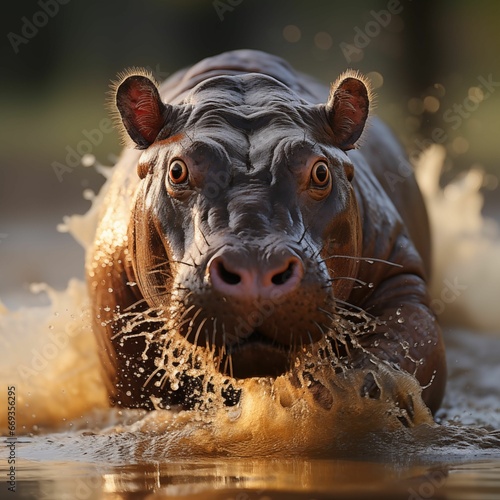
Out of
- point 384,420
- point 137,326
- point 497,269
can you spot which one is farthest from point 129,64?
point 384,420

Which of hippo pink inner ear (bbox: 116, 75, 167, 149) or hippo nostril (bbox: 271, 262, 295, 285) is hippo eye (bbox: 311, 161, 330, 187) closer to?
hippo nostril (bbox: 271, 262, 295, 285)

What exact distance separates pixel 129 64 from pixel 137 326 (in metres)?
12.9

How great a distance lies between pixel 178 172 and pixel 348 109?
1.09 m

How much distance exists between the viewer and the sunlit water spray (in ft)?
18.9

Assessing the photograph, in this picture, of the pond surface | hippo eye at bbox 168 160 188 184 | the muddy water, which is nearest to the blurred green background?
the muddy water

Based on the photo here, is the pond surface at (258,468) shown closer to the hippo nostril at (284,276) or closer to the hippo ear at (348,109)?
the hippo nostril at (284,276)

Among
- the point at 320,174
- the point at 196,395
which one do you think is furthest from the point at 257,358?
the point at 196,395

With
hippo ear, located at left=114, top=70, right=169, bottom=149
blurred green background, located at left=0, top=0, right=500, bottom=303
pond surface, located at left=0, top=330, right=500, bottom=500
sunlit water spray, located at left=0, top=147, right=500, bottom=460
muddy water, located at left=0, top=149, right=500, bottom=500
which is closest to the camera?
pond surface, located at left=0, top=330, right=500, bottom=500

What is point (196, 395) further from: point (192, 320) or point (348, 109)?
point (348, 109)

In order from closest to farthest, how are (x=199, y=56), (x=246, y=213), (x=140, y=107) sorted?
(x=246, y=213) < (x=140, y=107) < (x=199, y=56)

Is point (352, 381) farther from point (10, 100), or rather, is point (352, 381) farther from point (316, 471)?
point (10, 100)

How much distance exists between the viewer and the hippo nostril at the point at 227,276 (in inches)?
202

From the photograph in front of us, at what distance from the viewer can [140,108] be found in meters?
6.46

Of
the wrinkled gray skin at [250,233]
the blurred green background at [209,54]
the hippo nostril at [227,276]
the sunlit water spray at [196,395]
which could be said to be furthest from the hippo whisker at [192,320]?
the blurred green background at [209,54]
